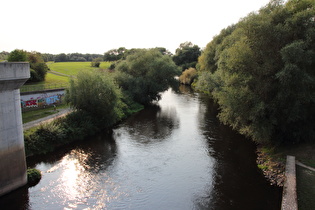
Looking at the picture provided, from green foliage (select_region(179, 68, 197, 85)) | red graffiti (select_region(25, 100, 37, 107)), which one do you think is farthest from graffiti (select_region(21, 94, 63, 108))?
green foliage (select_region(179, 68, 197, 85))

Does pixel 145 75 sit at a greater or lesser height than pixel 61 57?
lesser

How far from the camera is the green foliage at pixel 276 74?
19.0 meters

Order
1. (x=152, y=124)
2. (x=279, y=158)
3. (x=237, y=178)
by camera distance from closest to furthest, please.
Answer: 1. (x=237, y=178)
2. (x=279, y=158)
3. (x=152, y=124)

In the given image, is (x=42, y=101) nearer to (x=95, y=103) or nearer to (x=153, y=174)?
(x=95, y=103)

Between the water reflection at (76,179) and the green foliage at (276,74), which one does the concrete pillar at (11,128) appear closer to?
the water reflection at (76,179)

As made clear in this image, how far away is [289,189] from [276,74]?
27.4ft

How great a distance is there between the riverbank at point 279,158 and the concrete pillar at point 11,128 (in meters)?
17.6

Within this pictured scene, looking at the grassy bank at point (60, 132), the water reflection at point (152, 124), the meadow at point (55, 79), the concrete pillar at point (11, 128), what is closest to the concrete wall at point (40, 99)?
the meadow at point (55, 79)

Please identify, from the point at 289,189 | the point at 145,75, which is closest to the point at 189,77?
the point at 145,75

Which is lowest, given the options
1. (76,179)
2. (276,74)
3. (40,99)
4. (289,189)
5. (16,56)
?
(76,179)

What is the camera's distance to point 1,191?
15758mm

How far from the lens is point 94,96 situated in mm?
28578

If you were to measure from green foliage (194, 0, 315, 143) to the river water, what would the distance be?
4070 mm

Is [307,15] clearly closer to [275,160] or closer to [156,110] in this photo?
[275,160]
